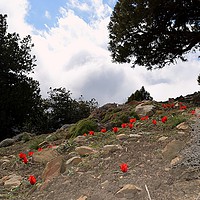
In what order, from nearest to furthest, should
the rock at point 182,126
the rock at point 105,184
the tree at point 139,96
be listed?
1. the rock at point 105,184
2. the rock at point 182,126
3. the tree at point 139,96

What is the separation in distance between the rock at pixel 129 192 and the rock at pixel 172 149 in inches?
32.9

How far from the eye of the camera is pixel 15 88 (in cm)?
1814

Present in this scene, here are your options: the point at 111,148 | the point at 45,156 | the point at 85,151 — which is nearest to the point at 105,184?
the point at 111,148

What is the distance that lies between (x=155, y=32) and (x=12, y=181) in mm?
10377

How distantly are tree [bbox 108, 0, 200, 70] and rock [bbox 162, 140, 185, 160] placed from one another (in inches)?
341

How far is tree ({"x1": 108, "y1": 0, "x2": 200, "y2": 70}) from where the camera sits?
Result: 12.5 meters

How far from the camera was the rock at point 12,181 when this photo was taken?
4425 millimetres

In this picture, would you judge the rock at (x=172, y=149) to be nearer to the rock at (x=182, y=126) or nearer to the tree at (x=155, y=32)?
the rock at (x=182, y=126)

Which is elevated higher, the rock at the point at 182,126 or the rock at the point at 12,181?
the rock at the point at 182,126

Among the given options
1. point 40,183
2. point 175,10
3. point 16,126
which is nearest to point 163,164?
point 40,183

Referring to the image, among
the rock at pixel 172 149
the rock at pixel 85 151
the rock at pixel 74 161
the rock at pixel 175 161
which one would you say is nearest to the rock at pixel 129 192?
the rock at pixel 175 161

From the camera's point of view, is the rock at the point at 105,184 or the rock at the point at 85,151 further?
the rock at the point at 85,151

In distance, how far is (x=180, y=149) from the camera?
405cm

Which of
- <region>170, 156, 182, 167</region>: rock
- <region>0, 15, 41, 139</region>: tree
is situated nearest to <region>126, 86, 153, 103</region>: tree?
<region>0, 15, 41, 139</region>: tree
